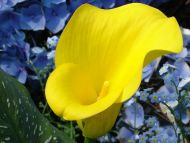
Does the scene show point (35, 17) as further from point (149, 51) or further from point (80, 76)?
point (149, 51)

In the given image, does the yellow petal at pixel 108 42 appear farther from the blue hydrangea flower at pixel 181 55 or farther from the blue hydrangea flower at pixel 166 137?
the blue hydrangea flower at pixel 181 55

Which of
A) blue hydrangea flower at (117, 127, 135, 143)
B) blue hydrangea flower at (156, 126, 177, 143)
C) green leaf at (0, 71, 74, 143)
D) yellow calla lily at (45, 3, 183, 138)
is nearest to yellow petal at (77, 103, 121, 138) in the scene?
yellow calla lily at (45, 3, 183, 138)

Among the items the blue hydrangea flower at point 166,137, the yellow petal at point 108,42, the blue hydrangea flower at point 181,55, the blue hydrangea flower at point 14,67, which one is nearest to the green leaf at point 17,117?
the yellow petal at point 108,42

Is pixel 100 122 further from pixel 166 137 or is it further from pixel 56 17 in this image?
pixel 56 17

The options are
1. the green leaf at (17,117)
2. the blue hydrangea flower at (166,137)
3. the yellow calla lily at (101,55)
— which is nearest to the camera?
the yellow calla lily at (101,55)

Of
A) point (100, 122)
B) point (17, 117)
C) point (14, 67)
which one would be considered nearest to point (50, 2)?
point (14, 67)

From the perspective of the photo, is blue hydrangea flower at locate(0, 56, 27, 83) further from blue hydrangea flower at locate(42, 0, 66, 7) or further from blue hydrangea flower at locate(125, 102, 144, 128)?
blue hydrangea flower at locate(125, 102, 144, 128)
